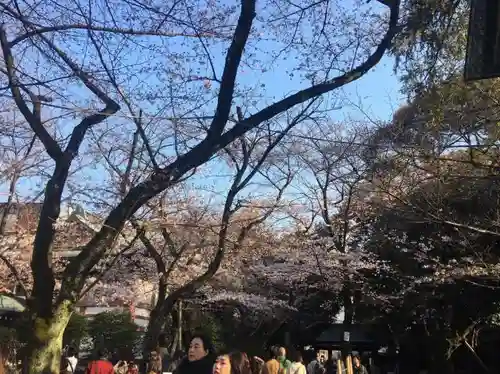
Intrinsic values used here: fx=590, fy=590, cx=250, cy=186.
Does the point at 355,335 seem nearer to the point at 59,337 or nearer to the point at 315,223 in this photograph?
the point at 315,223

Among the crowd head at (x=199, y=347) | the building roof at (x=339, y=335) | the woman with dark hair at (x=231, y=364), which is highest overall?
the building roof at (x=339, y=335)

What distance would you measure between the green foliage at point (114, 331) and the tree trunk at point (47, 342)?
1595 centimetres

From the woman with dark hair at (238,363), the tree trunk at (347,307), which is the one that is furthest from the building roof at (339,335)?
the woman with dark hair at (238,363)

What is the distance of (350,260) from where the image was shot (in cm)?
1972

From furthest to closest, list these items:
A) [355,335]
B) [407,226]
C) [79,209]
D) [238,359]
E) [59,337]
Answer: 1. [355,335]
2. [407,226]
3. [79,209]
4. [59,337]
5. [238,359]

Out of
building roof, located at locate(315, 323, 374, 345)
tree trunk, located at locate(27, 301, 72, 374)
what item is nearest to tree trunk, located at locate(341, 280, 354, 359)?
building roof, located at locate(315, 323, 374, 345)

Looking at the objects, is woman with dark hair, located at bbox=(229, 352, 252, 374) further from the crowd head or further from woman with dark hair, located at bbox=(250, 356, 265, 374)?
woman with dark hair, located at bbox=(250, 356, 265, 374)

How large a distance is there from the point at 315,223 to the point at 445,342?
5.89 m

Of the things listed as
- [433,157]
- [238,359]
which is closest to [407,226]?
[433,157]

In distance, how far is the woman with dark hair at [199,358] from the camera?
4234mm

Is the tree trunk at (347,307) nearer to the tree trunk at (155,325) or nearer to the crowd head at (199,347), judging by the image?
the tree trunk at (155,325)

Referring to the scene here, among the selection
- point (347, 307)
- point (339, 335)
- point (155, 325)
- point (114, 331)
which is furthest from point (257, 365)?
point (339, 335)

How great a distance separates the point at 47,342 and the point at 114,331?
55.4 ft

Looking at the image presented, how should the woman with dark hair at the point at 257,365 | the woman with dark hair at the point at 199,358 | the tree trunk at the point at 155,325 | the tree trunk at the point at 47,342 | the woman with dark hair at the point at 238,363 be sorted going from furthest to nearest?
the tree trunk at the point at 155,325, the woman with dark hair at the point at 257,365, the tree trunk at the point at 47,342, the woman with dark hair at the point at 238,363, the woman with dark hair at the point at 199,358
